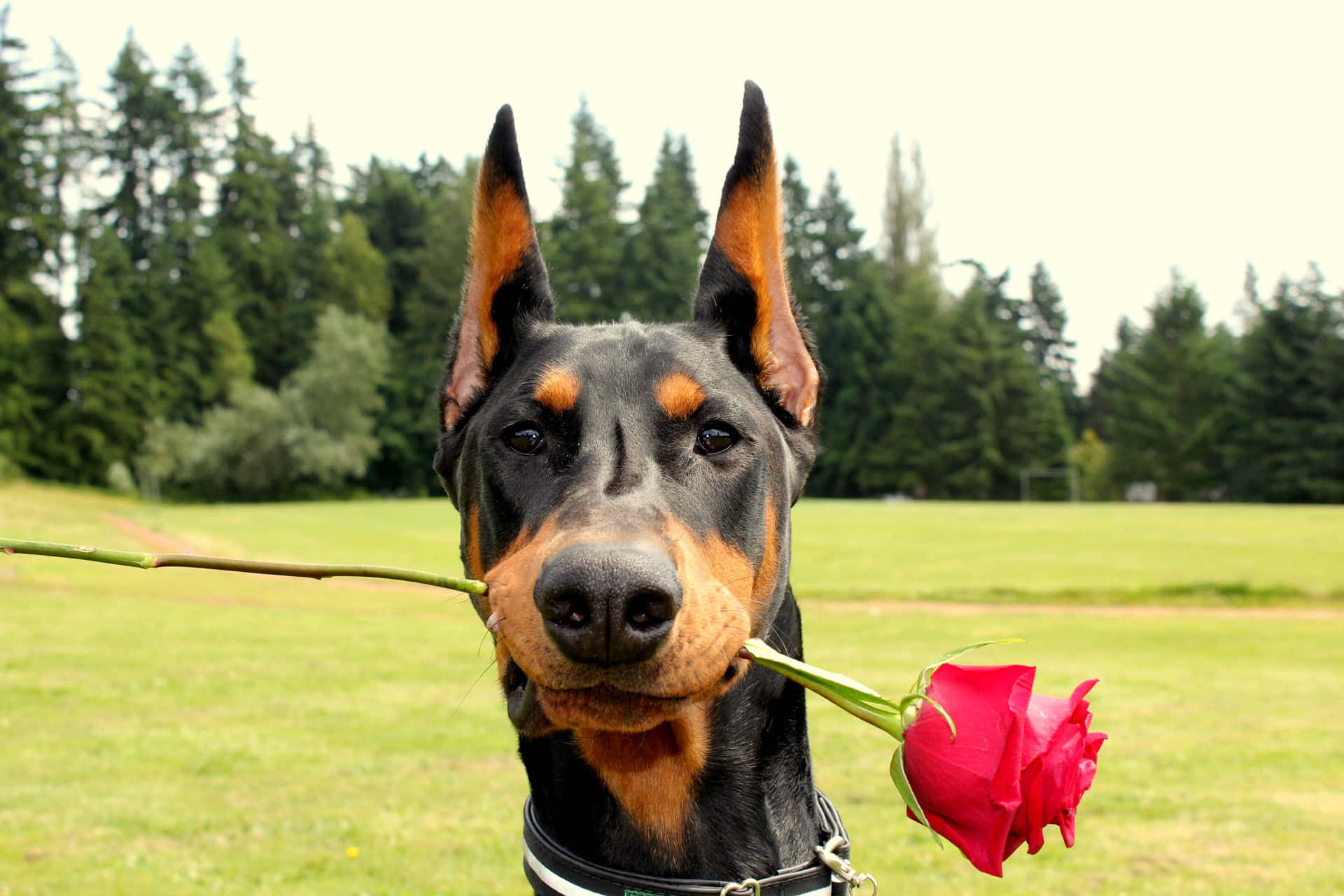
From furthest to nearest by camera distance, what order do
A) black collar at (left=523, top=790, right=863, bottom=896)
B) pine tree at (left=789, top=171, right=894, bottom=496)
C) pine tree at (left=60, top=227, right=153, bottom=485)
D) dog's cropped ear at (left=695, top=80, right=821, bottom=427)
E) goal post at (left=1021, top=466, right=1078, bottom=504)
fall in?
pine tree at (left=789, top=171, right=894, bottom=496) → goal post at (left=1021, top=466, right=1078, bottom=504) → pine tree at (left=60, top=227, right=153, bottom=485) → dog's cropped ear at (left=695, top=80, right=821, bottom=427) → black collar at (left=523, top=790, right=863, bottom=896)

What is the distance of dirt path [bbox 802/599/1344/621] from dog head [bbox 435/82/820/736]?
49.9ft

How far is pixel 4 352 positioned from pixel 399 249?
2655cm

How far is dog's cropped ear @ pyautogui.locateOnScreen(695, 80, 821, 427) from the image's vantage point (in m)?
3.01

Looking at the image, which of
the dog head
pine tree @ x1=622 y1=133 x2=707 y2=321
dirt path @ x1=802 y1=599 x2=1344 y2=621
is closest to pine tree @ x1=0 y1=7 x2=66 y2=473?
pine tree @ x1=622 y1=133 x2=707 y2=321

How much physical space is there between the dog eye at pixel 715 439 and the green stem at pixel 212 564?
0.82m

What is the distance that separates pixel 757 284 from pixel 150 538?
33723 millimetres

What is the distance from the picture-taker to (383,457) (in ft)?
224

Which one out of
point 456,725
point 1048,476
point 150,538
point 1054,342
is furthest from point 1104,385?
point 456,725

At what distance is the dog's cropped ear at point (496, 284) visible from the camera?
3.06 m

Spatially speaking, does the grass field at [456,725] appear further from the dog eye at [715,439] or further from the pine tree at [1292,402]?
the pine tree at [1292,402]

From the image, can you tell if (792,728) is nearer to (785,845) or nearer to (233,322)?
(785,845)

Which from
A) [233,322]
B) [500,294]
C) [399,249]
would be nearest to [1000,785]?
[500,294]

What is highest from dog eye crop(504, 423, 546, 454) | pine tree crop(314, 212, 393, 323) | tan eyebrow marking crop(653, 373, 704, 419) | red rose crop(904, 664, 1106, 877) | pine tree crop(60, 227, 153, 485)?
pine tree crop(314, 212, 393, 323)

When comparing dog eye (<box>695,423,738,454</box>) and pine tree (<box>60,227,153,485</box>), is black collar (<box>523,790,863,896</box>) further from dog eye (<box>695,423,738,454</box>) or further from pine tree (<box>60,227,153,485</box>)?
pine tree (<box>60,227,153,485</box>)
